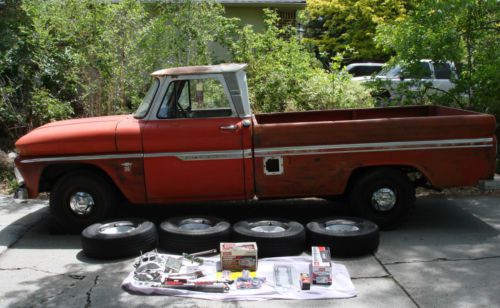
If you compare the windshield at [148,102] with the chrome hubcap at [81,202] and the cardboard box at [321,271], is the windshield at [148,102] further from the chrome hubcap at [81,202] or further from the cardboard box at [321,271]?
the cardboard box at [321,271]

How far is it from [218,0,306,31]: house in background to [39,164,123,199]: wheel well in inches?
449

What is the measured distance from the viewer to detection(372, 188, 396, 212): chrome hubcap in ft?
21.6

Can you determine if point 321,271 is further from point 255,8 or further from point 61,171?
point 255,8

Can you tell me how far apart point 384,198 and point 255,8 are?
1255 cm

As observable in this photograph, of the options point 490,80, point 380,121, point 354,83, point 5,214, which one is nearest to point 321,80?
point 354,83

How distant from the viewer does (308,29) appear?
A: 31.2 m

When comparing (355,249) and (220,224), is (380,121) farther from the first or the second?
(220,224)

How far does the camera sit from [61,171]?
6.75 meters

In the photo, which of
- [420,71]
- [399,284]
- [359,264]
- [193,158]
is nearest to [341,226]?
[359,264]

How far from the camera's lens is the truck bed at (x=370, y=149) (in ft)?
21.1

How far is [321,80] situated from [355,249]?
18.6ft

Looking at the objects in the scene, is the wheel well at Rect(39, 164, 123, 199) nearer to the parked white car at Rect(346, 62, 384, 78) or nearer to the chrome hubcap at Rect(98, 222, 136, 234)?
the chrome hubcap at Rect(98, 222, 136, 234)

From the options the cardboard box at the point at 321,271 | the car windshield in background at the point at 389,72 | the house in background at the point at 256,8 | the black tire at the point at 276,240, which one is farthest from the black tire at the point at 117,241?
the house in background at the point at 256,8

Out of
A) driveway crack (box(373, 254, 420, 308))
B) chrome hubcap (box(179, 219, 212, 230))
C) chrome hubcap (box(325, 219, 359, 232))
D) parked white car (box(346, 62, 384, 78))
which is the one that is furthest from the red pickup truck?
parked white car (box(346, 62, 384, 78))
